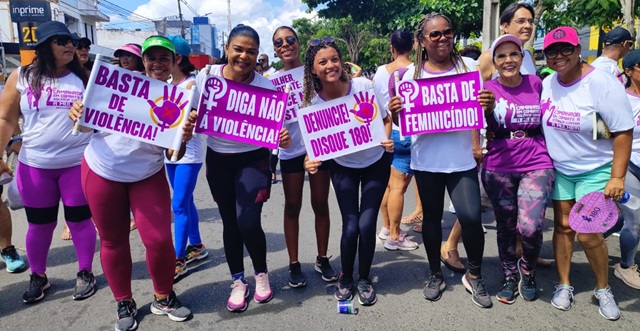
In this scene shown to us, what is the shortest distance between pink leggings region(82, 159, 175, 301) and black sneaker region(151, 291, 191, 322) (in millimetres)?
175

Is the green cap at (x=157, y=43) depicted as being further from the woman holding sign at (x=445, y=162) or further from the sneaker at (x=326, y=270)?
the sneaker at (x=326, y=270)

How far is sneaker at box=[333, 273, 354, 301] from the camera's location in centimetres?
330

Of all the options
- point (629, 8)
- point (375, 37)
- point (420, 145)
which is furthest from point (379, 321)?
Result: point (375, 37)

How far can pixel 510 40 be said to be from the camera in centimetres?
306

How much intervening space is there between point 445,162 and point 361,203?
674mm

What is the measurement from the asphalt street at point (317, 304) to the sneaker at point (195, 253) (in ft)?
0.26

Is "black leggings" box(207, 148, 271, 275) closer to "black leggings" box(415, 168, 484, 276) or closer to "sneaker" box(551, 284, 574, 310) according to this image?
"black leggings" box(415, 168, 484, 276)

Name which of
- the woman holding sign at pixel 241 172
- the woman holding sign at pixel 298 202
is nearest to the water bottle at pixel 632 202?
the woman holding sign at pixel 298 202

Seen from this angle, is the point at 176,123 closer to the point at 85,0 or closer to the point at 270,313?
the point at 270,313

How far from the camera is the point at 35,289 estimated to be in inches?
135

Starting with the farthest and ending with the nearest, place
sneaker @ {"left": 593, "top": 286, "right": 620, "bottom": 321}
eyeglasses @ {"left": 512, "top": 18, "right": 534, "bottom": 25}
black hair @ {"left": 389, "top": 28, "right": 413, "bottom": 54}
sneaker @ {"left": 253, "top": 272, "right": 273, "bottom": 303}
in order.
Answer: black hair @ {"left": 389, "top": 28, "right": 413, "bottom": 54}
eyeglasses @ {"left": 512, "top": 18, "right": 534, "bottom": 25}
sneaker @ {"left": 253, "top": 272, "right": 273, "bottom": 303}
sneaker @ {"left": 593, "top": 286, "right": 620, "bottom": 321}

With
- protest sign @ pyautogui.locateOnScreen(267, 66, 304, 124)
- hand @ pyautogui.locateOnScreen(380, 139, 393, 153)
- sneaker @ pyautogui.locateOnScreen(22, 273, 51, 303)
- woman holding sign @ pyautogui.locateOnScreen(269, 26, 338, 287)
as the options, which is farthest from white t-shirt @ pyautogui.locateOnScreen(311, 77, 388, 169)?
sneaker @ pyautogui.locateOnScreen(22, 273, 51, 303)

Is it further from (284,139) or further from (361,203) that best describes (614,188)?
(284,139)

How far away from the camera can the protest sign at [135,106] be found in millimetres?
2787
